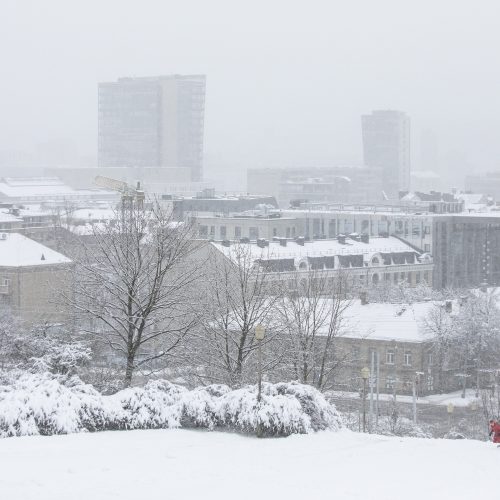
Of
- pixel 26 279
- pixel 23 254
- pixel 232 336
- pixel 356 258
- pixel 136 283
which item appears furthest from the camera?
pixel 356 258

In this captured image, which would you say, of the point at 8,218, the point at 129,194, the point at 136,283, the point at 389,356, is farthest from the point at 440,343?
the point at 8,218

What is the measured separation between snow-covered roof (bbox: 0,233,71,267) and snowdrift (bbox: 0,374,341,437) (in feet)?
147

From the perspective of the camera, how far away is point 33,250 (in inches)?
2933

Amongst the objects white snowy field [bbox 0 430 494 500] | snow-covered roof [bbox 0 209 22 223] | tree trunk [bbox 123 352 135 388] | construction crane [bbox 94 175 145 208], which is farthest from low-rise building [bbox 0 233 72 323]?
white snowy field [bbox 0 430 494 500]

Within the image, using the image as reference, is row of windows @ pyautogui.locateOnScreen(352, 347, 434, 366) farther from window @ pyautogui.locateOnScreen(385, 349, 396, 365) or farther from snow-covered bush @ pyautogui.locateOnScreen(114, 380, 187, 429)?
snow-covered bush @ pyautogui.locateOnScreen(114, 380, 187, 429)

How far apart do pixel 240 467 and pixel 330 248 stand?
249ft

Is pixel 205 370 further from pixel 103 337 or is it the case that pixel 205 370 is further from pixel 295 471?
pixel 295 471

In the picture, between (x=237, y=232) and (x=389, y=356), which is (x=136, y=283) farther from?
(x=237, y=232)

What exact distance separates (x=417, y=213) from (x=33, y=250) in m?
54.0

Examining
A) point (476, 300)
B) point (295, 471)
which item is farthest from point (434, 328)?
point (295, 471)

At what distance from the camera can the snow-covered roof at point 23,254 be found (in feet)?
236

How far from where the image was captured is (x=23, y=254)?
240 feet

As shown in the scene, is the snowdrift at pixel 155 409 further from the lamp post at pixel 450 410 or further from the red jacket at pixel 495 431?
the lamp post at pixel 450 410

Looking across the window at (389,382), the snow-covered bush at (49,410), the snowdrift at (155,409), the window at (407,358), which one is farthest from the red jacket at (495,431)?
the window at (407,358)
